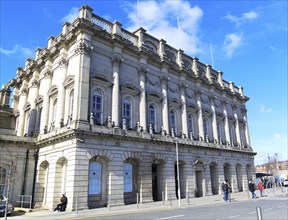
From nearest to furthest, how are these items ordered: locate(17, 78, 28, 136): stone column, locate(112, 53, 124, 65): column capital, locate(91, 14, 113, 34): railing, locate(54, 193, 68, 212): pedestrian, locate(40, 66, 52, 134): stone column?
locate(54, 193, 68, 212): pedestrian < locate(91, 14, 113, 34): railing < locate(112, 53, 124, 65): column capital < locate(40, 66, 52, 134): stone column < locate(17, 78, 28, 136): stone column

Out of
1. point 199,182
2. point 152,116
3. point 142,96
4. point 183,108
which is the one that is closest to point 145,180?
point 152,116

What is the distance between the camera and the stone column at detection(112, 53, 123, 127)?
2522 centimetres

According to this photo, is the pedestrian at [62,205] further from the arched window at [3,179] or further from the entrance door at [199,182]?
the entrance door at [199,182]

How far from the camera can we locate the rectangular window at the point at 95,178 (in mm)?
22473

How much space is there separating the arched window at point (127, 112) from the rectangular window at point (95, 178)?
19.0ft

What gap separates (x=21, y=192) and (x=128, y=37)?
2028 centimetres

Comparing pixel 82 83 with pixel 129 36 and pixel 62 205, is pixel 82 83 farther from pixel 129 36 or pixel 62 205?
pixel 62 205

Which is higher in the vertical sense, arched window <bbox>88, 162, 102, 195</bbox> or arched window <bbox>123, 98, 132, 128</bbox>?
arched window <bbox>123, 98, 132, 128</bbox>

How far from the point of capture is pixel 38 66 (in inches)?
1275

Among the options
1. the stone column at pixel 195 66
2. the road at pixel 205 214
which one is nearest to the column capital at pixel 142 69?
the stone column at pixel 195 66

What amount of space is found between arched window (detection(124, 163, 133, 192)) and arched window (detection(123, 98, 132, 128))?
4211mm

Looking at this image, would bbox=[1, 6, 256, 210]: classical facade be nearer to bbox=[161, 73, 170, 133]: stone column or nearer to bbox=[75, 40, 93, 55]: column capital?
bbox=[75, 40, 93, 55]: column capital

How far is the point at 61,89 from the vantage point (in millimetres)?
26141

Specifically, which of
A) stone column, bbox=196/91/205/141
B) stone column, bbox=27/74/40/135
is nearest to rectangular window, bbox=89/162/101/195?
stone column, bbox=27/74/40/135
